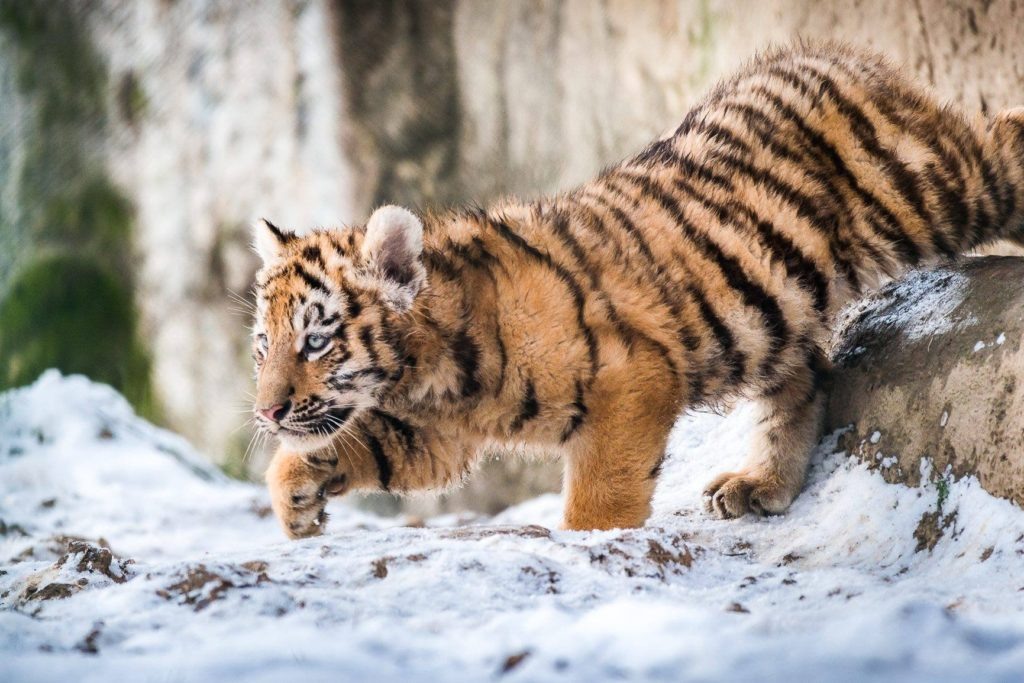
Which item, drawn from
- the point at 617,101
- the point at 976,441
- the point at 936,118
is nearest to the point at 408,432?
the point at 976,441

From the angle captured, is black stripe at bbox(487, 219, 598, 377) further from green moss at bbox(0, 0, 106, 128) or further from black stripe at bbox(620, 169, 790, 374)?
green moss at bbox(0, 0, 106, 128)

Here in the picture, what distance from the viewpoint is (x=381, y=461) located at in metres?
2.68

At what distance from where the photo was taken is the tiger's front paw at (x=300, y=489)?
2594 millimetres

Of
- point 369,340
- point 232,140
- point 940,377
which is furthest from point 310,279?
point 232,140

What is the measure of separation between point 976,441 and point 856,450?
0.43 metres

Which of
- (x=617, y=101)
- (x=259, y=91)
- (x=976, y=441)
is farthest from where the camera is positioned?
(x=259, y=91)

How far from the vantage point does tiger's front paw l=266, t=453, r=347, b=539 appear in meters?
2.59

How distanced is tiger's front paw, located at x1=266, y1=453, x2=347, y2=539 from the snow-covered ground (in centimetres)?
37

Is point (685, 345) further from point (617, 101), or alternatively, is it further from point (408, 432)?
point (617, 101)

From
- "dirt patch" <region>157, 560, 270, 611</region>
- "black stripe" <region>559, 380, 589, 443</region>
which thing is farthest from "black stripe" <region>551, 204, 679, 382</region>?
"dirt patch" <region>157, 560, 270, 611</region>

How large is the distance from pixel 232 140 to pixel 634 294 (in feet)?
11.0

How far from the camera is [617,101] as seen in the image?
4.45 meters

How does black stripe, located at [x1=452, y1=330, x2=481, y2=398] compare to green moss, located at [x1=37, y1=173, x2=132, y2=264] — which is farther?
green moss, located at [x1=37, y1=173, x2=132, y2=264]

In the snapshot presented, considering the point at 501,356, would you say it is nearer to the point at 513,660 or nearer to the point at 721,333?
the point at 721,333
